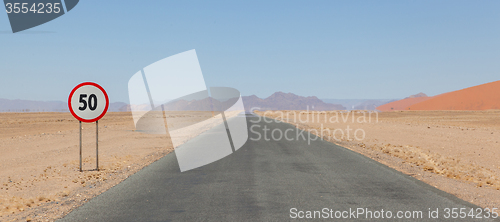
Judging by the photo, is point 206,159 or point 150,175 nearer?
point 150,175

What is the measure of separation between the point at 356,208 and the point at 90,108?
312 inches

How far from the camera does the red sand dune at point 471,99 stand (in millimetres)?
148625

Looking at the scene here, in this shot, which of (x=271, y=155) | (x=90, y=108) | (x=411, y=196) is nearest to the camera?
(x=411, y=196)

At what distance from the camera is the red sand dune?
149m

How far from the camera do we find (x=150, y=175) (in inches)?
377

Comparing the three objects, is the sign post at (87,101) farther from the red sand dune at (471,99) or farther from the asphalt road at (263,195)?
the red sand dune at (471,99)

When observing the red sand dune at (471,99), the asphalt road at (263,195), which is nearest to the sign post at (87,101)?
the asphalt road at (263,195)

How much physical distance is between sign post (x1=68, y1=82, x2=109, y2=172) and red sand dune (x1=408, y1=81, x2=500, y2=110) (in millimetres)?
162370

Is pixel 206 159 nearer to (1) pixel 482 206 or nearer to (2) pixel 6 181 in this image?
(2) pixel 6 181

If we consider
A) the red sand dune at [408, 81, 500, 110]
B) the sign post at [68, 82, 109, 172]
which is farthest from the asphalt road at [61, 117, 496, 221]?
the red sand dune at [408, 81, 500, 110]

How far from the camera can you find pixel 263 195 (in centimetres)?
714

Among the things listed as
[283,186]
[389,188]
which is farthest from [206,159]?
[389,188]

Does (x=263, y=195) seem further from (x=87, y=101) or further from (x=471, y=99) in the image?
(x=471, y=99)

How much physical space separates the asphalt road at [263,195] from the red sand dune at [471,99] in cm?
15982
